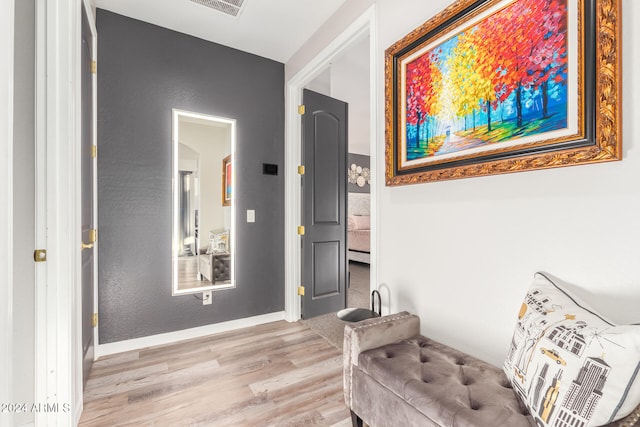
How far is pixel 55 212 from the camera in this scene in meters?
1.41

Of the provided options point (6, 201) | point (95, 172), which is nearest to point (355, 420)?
point (6, 201)

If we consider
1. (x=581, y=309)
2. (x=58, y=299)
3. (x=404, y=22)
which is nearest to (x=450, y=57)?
(x=404, y=22)

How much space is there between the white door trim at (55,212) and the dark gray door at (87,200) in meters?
0.34

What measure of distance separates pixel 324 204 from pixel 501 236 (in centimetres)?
207

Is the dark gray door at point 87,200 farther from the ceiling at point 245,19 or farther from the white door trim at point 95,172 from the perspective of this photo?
the ceiling at point 245,19

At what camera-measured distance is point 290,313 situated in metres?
3.08

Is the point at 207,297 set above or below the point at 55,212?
below

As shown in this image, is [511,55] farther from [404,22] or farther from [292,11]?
[292,11]

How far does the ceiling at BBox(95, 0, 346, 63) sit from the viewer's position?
2.30 meters

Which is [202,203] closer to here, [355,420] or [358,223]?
[355,420]

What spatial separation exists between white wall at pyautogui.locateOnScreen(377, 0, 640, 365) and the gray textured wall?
1.52 m

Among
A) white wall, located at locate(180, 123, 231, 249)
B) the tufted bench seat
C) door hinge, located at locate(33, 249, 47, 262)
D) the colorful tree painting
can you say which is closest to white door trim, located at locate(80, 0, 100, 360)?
white wall, located at locate(180, 123, 231, 249)

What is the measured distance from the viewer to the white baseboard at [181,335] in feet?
7.76

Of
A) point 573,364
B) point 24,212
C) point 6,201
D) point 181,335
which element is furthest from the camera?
point 181,335
